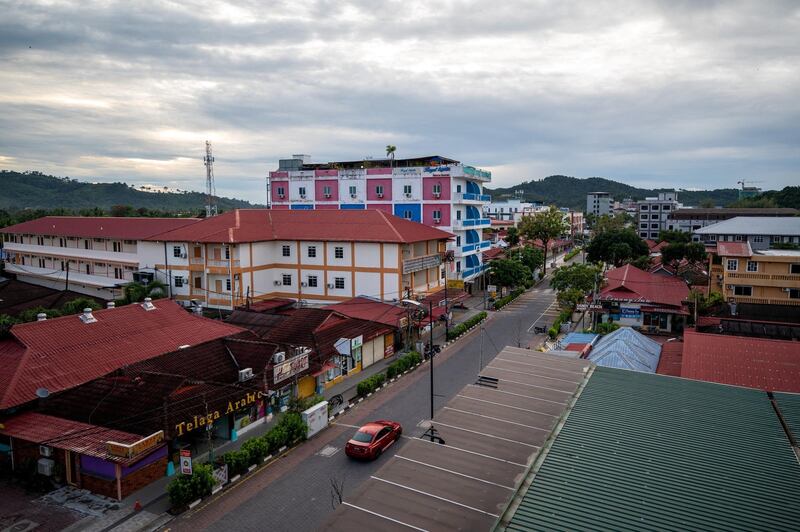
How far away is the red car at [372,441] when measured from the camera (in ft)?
68.2

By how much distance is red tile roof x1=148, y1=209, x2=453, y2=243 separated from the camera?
1647 inches

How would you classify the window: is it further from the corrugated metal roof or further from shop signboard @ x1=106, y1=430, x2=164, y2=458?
shop signboard @ x1=106, y1=430, x2=164, y2=458

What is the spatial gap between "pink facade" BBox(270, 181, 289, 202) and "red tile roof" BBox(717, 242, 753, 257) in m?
44.5

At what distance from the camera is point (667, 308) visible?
141 ft

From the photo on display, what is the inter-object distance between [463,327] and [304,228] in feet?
51.8

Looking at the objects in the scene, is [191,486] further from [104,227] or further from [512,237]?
[512,237]

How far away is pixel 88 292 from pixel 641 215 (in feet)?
393

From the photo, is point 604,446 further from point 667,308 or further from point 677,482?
point 667,308

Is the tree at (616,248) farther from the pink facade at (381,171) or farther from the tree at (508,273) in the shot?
the pink facade at (381,171)

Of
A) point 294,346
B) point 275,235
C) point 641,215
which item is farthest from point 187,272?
point 641,215

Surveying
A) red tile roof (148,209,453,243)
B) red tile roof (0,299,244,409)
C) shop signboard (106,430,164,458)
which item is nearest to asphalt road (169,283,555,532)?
shop signboard (106,430,164,458)

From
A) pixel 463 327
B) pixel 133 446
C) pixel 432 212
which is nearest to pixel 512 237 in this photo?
pixel 432 212

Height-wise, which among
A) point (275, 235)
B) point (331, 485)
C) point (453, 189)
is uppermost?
point (453, 189)

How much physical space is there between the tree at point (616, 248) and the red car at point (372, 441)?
57207 millimetres
